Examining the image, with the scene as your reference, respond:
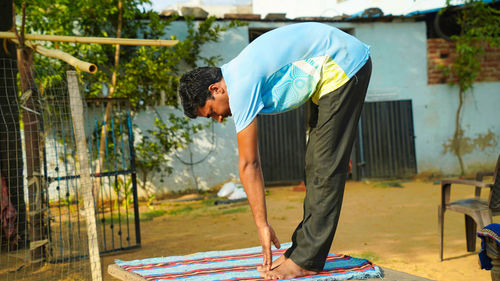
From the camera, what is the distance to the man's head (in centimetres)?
236

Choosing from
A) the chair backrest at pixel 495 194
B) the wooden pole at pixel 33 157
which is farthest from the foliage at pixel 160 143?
the chair backrest at pixel 495 194

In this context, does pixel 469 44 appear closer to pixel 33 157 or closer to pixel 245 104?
pixel 33 157

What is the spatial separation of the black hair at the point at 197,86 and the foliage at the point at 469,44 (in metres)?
9.50

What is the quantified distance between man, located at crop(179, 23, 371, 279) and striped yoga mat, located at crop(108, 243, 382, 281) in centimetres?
21

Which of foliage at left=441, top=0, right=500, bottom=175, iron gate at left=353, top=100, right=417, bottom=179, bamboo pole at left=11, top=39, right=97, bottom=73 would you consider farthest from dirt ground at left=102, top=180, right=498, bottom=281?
foliage at left=441, top=0, right=500, bottom=175

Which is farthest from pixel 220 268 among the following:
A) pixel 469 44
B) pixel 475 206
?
pixel 469 44

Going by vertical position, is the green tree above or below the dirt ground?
above

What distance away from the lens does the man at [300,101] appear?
2.24 metres

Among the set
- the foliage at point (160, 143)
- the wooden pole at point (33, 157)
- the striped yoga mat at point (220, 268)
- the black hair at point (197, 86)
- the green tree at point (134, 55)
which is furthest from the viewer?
the foliage at point (160, 143)

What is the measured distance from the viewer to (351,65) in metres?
2.40

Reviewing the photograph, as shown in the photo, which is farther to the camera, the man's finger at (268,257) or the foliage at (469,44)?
the foliage at (469,44)

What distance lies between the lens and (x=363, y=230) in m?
5.88

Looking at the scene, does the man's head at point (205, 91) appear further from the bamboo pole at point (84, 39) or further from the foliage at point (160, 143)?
the foliage at point (160, 143)

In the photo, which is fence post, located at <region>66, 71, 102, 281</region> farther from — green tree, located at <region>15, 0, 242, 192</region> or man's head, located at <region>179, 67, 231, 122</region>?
green tree, located at <region>15, 0, 242, 192</region>
